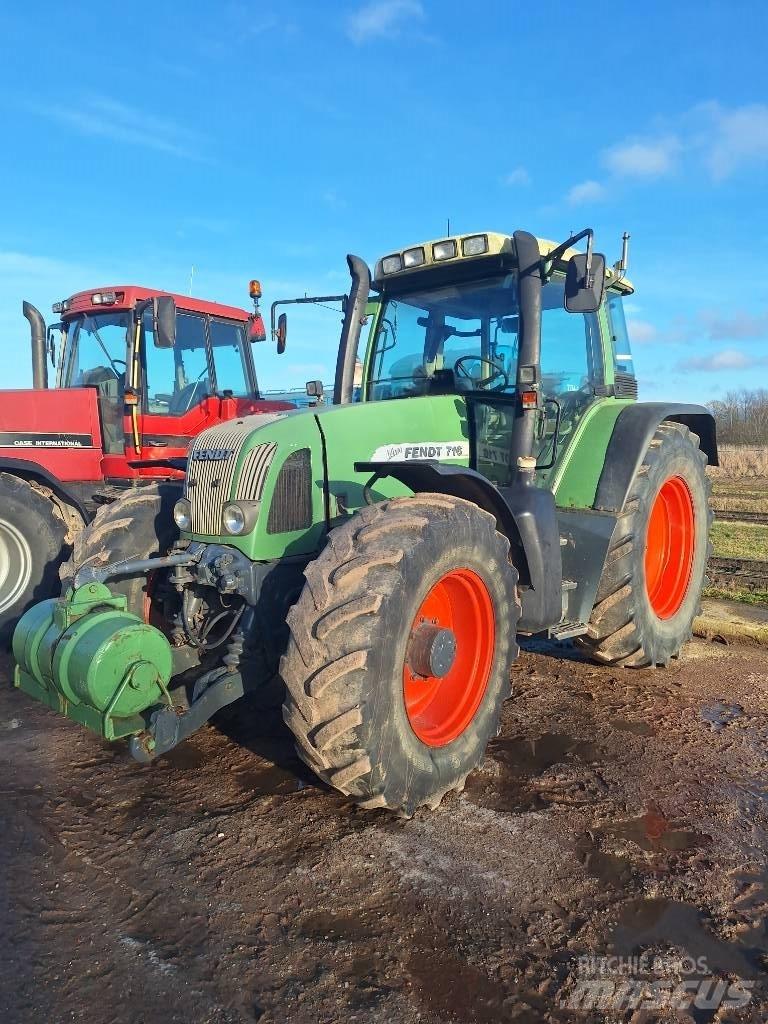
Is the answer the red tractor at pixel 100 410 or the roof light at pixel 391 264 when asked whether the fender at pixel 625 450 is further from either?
the red tractor at pixel 100 410

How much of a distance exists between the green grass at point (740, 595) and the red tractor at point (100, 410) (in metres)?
5.03

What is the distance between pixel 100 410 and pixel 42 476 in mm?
1150

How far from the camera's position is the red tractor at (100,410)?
629 cm

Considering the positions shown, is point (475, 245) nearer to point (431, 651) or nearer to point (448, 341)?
point (448, 341)

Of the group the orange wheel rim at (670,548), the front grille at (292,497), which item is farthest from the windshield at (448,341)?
the orange wheel rim at (670,548)

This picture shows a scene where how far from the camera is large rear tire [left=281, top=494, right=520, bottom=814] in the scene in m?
2.81

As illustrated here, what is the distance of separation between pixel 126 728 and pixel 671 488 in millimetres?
4084

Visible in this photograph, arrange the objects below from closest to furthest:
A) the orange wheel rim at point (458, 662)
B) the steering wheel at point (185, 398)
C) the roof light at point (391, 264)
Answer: the orange wheel rim at point (458, 662), the roof light at point (391, 264), the steering wheel at point (185, 398)

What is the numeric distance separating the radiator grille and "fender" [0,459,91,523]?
10.2ft

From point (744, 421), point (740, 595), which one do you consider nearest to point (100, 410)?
point (740, 595)

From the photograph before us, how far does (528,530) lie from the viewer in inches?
156

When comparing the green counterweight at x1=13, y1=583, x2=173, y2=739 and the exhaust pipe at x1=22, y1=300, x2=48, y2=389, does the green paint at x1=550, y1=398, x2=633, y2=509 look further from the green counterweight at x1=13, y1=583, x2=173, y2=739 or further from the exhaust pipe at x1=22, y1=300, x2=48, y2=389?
the exhaust pipe at x1=22, y1=300, x2=48, y2=389

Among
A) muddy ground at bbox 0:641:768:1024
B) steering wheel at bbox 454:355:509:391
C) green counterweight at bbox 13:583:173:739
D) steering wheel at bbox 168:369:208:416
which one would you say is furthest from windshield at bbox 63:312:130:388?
green counterweight at bbox 13:583:173:739

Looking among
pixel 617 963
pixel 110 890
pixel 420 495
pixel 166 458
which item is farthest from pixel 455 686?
pixel 166 458
